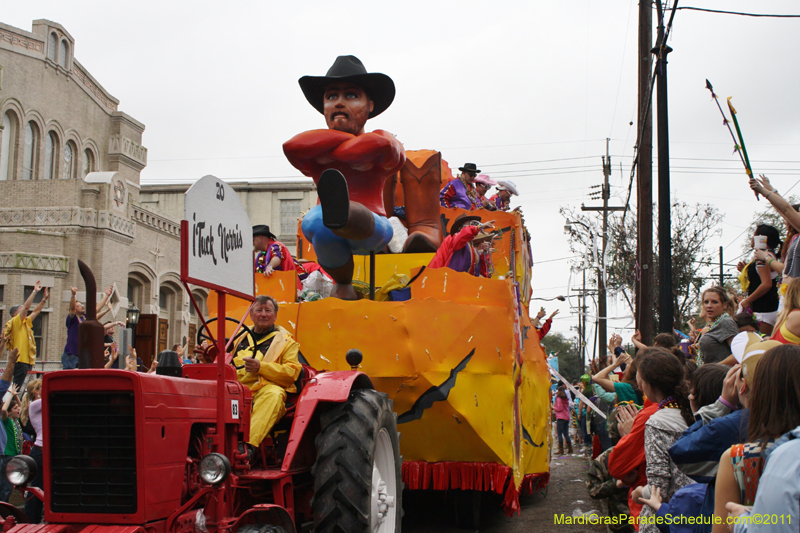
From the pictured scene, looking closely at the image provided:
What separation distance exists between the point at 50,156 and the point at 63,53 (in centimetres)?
383

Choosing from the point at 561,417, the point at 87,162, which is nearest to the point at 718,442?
the point at 561,417

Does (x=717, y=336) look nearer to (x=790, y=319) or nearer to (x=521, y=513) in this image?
(x=790, y=319)

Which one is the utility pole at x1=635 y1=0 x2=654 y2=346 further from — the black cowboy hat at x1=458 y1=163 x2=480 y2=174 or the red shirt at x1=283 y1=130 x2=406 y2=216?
the red shirt at x1=283 y1=130 x2=406 y2=216

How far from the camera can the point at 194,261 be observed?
10.9 ft

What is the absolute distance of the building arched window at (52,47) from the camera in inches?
1025

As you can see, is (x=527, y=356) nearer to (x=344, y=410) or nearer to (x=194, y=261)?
(x=344, y=410)

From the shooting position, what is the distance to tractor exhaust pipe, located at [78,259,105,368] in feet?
10.9

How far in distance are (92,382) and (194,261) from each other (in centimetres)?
70

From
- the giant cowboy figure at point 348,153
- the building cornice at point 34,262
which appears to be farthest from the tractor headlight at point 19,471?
the building cornice at point 34,262

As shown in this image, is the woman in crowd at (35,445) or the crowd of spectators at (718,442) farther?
the woman in crowd at (35,445)

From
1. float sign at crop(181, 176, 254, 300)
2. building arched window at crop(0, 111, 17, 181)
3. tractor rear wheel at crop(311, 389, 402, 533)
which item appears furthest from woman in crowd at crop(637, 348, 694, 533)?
building arched window at crop(0, 111, 17, 181)

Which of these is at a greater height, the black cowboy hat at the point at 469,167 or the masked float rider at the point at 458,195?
the black cowboy hat at the point at 469,167

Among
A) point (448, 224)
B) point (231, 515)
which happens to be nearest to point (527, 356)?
point (448, 224)

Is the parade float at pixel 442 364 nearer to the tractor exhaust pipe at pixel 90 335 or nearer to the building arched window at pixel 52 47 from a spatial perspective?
the tractor exhaust pipe at pixel 90 335
